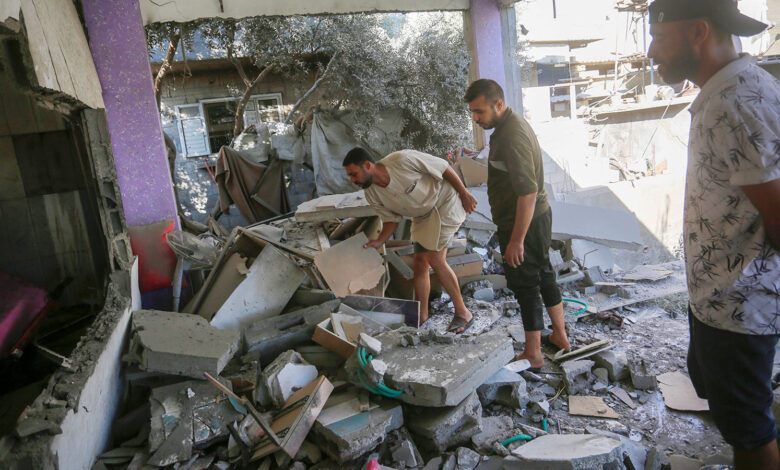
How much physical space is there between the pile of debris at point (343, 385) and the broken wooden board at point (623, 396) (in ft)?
0.04

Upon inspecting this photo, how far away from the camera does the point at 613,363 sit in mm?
3252

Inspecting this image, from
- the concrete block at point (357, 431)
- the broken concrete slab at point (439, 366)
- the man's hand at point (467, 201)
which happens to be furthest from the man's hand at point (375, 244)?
the concrete block at point (357, 431)

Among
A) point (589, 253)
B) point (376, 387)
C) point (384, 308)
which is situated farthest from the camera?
point (589, 253)

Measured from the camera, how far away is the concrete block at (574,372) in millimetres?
3162

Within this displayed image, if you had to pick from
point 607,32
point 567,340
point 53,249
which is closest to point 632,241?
point 567,340

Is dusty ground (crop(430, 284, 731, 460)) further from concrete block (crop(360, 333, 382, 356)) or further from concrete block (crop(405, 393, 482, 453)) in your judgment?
concrete block (crop(360, 333, 382, 356))

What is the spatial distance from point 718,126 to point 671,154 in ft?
58.7

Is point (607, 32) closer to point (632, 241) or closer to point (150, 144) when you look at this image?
point (632, 241)

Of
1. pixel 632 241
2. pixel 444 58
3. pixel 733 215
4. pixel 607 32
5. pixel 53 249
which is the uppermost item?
pixel 607 32

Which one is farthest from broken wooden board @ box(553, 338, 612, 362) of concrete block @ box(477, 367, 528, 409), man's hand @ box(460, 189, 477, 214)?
man's hand @ box(460, 189, 477, 214)

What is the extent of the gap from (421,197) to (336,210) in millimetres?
1451

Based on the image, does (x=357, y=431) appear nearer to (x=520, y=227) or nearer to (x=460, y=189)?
(x=520, y=227)

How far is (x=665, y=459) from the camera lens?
2398 millimetres

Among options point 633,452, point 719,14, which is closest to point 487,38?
point 719,14
